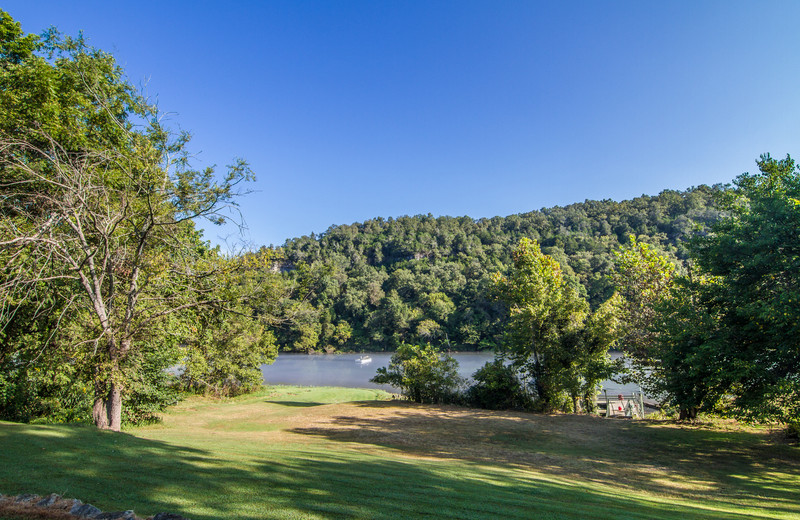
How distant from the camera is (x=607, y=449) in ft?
43.9

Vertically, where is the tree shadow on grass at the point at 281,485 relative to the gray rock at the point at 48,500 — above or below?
below

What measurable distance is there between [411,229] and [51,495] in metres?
150

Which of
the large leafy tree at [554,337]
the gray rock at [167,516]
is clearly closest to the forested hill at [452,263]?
the large leafy tree at [554,337]

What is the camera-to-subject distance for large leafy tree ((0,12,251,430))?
9758 mm

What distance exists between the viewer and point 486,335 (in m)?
79.8

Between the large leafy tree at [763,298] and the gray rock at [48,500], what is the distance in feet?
45.6

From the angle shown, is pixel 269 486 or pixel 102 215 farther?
pixel 102 215

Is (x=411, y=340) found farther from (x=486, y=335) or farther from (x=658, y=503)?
(x=658, y=503)

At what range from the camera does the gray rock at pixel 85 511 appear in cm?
403

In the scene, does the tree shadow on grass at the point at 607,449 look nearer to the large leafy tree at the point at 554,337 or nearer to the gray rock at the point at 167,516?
the large leafy tree at the point at 554,337

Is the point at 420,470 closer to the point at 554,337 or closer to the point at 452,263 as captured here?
the point at 554,337

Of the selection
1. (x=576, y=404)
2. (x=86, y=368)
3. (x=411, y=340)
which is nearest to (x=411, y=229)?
(x=411, y=340)

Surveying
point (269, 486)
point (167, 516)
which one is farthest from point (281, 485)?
point (167, 516)

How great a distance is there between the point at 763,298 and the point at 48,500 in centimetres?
1606
